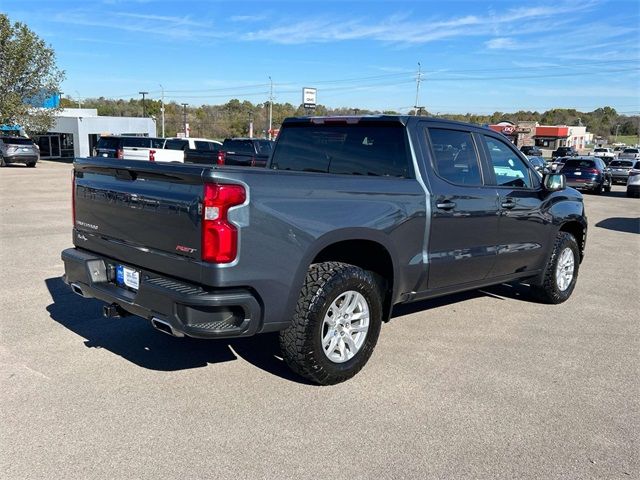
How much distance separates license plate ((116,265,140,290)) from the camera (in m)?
3.99

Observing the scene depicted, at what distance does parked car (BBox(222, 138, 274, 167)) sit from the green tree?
61.1 ft

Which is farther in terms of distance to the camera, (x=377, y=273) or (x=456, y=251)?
(x=456, y=251)

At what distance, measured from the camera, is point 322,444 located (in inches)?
134

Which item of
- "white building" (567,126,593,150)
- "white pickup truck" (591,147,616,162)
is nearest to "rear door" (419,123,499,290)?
"white pickup truck" (591,147,616,162)

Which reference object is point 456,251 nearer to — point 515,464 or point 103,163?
point 515,464

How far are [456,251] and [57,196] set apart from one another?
1532 cm

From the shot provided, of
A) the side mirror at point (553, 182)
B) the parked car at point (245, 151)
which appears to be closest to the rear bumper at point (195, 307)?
the side mirror at point (553, 182)

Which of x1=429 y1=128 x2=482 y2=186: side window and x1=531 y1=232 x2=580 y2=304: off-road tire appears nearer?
x1=429 y1=128 x2=482 y2=186: side window

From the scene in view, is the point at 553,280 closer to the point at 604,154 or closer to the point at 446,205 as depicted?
the point at 446,205

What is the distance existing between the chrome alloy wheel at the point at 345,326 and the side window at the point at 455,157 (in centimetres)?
145

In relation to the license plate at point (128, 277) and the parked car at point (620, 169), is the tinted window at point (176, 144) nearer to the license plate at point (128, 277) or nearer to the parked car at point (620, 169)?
the license plate at point (128, 277)

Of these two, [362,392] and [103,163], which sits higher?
[103,163]

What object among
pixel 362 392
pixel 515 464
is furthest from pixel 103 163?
pixel 515 464

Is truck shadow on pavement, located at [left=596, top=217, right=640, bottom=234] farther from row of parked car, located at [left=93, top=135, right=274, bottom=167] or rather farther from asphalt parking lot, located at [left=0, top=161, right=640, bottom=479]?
row of parked car, located at [left=93, top=135, right=274, bottom=167]
